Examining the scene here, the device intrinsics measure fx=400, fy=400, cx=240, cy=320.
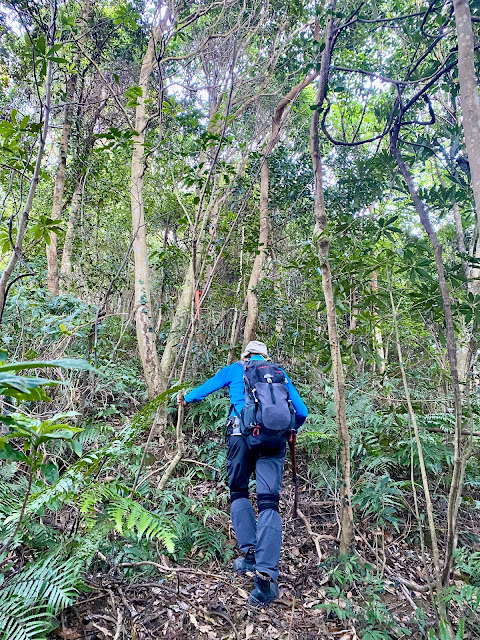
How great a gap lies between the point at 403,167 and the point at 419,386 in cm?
413

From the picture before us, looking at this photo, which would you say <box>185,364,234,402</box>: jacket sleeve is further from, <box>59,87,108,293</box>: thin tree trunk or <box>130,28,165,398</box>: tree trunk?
<box>59,87,108,293</box>: thin tree trunk

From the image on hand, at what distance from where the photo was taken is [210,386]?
390 centimetres

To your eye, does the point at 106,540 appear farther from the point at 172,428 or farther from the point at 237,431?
the point at 172,428

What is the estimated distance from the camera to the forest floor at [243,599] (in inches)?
98.0

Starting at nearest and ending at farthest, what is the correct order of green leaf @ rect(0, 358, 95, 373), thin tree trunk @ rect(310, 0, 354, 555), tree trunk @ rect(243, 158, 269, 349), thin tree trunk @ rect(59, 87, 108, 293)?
1. green leaf @ rect(0, 358, 95, 373)
2. thin tree trunk @ rect(310, 0, 354, 555)
3. tree trunk @ rect(243, 158, 269, 349)
4. thin tree trunk @ rect(59, 87, 108, 293)

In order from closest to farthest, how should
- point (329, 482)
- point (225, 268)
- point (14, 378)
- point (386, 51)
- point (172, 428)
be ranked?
point (14, 378), point (329, 482), point (172, 428), point (386, 51), point (225, 268)

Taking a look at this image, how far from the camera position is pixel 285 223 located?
29.1 feet

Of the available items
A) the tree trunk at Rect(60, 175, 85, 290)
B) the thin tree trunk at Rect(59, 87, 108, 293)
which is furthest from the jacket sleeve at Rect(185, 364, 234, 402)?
the tree trunk at Rect(60, 175, 85, 290)

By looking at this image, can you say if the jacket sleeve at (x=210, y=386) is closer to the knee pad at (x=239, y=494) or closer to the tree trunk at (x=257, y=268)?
the knee pad at (x=239, y=494)

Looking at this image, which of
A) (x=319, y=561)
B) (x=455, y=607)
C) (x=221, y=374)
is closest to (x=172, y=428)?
(x=221, y=374)

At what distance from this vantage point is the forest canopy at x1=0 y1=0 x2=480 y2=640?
2.37 metres

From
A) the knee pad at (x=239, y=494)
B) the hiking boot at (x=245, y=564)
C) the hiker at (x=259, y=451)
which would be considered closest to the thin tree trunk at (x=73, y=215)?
the hiker at (x=259, y=451)

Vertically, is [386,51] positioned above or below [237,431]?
above

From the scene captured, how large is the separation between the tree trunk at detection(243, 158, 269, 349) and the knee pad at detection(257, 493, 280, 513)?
3.36 meters
